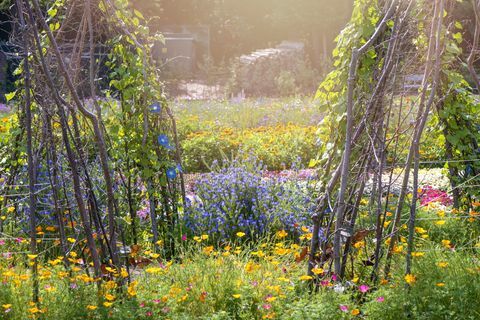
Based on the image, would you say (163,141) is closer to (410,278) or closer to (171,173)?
(171,173)

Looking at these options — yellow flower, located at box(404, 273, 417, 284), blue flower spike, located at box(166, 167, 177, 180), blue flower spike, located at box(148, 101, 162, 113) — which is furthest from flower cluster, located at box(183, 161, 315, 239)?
yellow flower, located at box(404, 273, 417, 284)

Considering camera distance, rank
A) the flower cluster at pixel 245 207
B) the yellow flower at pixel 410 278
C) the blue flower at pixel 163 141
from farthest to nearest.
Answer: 1. the flower cluster at pixel 245 207
2. the blue flower at pixel 163 141
3. the yellow flower at pixel 410 278

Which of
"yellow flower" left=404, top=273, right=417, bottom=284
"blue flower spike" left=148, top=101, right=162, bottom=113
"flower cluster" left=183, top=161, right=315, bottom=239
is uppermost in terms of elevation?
"blue flower spike" left=148, top=101, right=162, bottom=113

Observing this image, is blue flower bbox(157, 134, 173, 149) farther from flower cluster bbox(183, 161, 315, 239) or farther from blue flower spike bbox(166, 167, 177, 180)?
flower cluster bbox(183, 161, 315, 239)

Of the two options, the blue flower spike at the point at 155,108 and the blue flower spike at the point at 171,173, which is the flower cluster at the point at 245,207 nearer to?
the blue flower spike at the point at 171,173

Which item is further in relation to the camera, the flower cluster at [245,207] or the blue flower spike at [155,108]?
the flower cluster at [245,207]

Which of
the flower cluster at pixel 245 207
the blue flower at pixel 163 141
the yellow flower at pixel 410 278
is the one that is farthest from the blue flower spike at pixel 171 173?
the yellow flower at pixel 410 278

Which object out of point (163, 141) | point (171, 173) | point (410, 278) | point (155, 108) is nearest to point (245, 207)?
point (171, 173)

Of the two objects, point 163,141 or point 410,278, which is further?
point 163,141

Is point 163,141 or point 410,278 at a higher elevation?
point 163,141

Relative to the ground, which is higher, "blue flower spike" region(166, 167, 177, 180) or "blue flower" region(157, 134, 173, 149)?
"blue flower" region(157, 134, 173, 149)

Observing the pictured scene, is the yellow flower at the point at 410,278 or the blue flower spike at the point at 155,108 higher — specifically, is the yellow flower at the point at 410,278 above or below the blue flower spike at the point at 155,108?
below

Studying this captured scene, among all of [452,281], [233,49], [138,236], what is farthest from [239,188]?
[233,49]

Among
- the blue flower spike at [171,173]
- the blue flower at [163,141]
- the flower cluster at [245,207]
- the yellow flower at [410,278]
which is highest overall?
the blue flower at [163,141]
